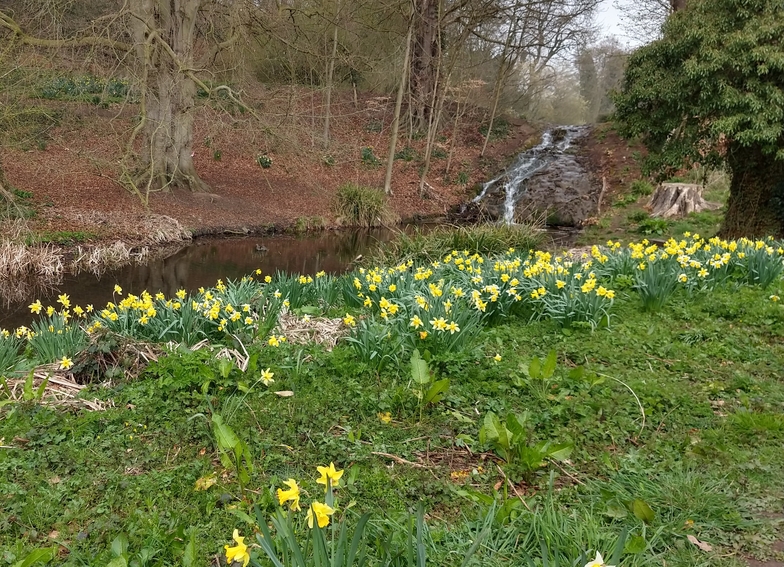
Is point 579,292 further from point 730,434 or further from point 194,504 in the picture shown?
point 194,504

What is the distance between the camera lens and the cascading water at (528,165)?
57.8 ft

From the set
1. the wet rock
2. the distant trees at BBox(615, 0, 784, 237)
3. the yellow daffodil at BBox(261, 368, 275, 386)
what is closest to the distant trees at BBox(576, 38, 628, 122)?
the wet rock

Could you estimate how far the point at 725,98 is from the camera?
7844 mm

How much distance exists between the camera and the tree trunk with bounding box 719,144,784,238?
8.24 metres

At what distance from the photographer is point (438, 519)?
6.95 feet

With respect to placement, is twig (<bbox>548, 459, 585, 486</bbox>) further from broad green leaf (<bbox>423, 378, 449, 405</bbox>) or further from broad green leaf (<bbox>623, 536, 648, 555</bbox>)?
broad green leaf (<bbox>423, 378, 449, 405</bbox>)

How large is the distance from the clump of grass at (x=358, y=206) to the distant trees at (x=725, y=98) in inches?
277

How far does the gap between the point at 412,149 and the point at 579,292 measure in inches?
699

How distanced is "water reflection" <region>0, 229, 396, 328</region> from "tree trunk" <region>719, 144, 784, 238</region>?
6.71 meters

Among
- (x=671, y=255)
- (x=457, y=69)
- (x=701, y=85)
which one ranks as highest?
(x=457, y=69)

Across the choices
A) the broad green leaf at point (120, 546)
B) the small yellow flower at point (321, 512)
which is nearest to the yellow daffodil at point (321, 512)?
the small yellow flower at point (321, 512)

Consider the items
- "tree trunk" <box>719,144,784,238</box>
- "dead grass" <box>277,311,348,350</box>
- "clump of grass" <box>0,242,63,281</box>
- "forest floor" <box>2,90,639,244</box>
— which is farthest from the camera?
"forest floor" <box>2,90,639,244</box>

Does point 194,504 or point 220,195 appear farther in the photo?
point 220,195

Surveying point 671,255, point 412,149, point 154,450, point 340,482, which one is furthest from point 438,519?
point 412,149
